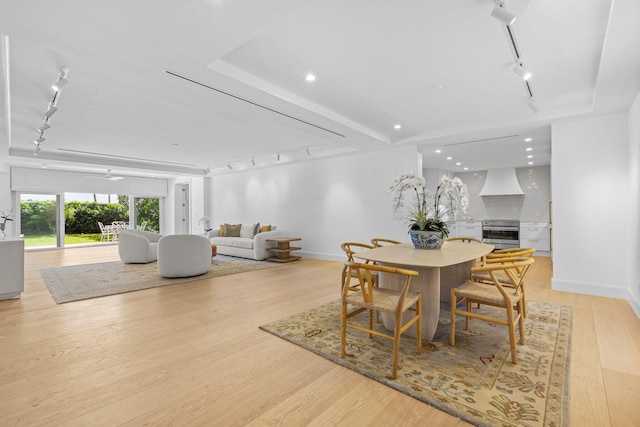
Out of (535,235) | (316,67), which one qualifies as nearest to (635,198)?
(316,67)

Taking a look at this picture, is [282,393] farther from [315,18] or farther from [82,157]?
[82,157]

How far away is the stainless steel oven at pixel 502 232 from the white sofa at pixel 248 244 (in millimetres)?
5794

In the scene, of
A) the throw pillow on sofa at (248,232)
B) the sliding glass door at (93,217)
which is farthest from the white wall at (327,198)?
the sliding glass door at (93,217)

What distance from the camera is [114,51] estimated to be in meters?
2.58

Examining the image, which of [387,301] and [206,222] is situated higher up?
[206,222]

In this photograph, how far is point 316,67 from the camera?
10.2 ft

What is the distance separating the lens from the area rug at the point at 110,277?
4.37 metres

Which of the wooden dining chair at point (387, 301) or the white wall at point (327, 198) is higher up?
the white wall at point (327, 198)

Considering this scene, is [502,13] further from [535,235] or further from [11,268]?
[535,235]

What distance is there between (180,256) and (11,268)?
2.08 metres

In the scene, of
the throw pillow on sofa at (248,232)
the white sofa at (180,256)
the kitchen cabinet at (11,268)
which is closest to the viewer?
the kitchen cabinet at (11,268)

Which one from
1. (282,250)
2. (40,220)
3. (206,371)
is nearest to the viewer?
(206,371)

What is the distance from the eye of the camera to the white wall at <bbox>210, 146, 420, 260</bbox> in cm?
654

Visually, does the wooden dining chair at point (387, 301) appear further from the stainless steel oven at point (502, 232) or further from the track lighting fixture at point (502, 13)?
the stainless steel oven at point (502, 232)
